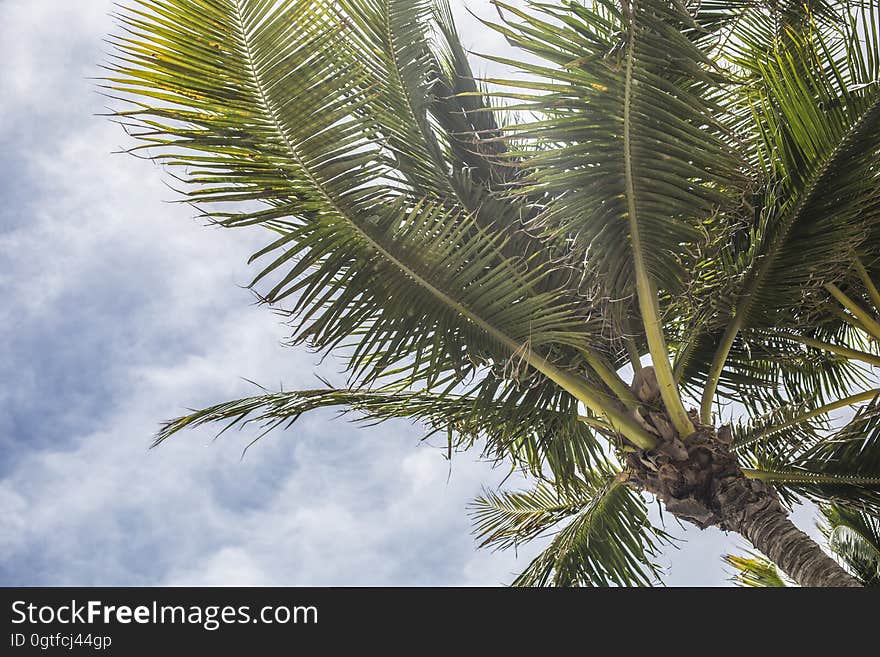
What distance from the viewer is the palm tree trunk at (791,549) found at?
323 cm

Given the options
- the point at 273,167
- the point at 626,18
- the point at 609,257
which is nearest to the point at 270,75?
the point at 273,167

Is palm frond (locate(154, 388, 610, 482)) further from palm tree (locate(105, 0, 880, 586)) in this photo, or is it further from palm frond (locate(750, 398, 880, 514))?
palm frond (locate(750, 398, 880, 514))

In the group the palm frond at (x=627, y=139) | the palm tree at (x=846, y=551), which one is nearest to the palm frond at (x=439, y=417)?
the palm frond at (x=627, y=139)

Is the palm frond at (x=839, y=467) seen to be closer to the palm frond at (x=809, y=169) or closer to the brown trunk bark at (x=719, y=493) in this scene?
the brown trunk bark at (x=719, y=493)

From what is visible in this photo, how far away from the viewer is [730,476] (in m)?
3.52

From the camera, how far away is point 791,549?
338 centimetres

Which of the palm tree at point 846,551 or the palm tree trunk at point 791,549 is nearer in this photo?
the palm tree trunk at point 791,549

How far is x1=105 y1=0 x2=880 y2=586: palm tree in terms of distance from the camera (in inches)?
105

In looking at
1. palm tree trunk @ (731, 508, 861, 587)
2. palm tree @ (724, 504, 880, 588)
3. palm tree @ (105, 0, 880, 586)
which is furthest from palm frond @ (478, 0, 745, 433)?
palm tree @ (724, 504, 880, 588)

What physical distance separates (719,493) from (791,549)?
38 cm

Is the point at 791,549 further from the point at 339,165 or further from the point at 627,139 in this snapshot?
the point at 339,165

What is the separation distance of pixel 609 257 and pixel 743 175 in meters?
0.62
